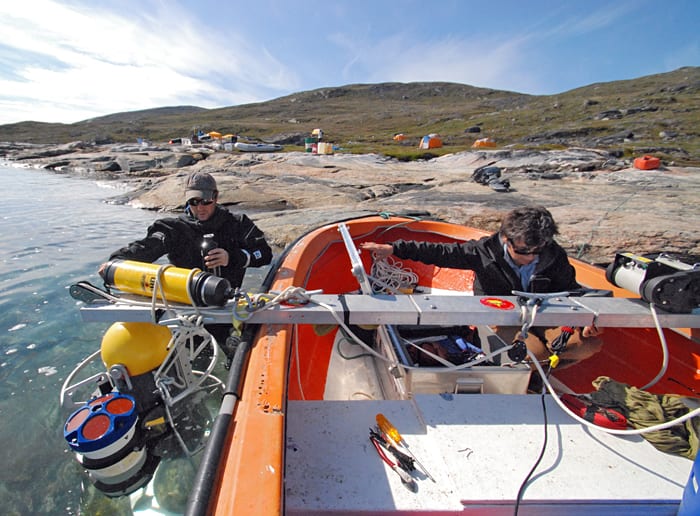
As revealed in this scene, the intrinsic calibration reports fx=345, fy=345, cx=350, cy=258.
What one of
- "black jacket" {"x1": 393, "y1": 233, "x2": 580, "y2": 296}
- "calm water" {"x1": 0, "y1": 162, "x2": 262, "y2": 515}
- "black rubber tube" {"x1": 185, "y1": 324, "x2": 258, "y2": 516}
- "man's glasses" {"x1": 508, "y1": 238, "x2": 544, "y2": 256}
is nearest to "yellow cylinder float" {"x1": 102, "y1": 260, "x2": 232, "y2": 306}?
"black rubber tube" {"x1": 185, "y1": 324, "x2": 258, "y2": 516}

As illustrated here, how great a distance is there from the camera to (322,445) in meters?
1.52

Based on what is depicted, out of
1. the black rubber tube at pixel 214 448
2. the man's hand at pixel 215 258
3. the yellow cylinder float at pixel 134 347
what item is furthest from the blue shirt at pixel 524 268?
the yellow cylinder float at pixel 134 347

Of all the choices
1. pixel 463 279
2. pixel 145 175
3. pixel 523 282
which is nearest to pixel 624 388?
pixel 523 282

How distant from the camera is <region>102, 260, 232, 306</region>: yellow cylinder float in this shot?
5.60 feet

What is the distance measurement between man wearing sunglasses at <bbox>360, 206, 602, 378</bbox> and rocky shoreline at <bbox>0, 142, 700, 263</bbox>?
3.34 metres

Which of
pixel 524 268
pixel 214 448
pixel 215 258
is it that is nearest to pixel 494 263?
pixel 524 268

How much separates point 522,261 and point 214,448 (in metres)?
2.30

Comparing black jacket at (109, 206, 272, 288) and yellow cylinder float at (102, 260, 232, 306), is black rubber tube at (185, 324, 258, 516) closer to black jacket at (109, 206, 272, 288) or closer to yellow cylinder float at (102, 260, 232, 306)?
yellow cylinder float at (102, 260, 232, 306)

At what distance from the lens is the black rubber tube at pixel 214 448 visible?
1.05m

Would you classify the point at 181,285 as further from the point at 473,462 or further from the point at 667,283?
the point at 667,283

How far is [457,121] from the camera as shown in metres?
74.2

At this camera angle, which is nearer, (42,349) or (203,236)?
(203,236)

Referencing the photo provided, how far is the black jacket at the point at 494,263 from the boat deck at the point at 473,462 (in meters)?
1.06

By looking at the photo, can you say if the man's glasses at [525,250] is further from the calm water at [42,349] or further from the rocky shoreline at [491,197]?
the rocky shoreline at [491,197]
